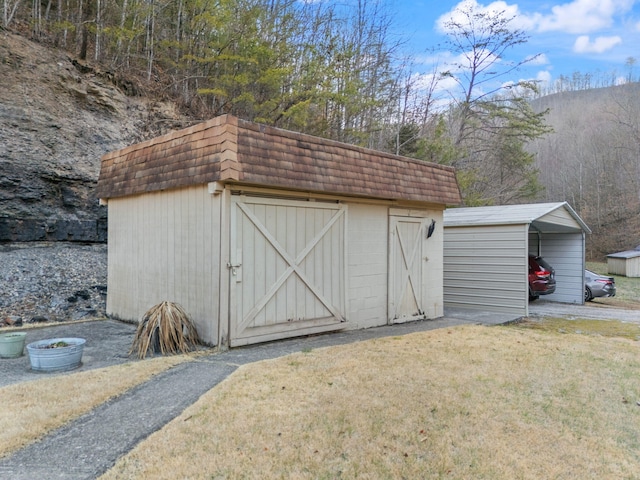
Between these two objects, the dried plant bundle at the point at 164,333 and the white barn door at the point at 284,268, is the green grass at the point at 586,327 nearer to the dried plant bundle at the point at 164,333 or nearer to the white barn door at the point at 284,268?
the white barn door at the point at 284,268

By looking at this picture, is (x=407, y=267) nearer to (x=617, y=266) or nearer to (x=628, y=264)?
(x=628, y=264)

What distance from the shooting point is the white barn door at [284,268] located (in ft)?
17.4

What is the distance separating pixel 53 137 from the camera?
997 cm

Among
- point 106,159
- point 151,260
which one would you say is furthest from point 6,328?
point 106,159

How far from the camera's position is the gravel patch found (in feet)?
23.7

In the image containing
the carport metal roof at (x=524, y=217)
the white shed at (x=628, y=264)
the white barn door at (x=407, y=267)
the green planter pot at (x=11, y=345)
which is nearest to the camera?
the green planter pot at (x=11, y=345)

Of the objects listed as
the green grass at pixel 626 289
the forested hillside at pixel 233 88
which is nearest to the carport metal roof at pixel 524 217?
the green grass at pixel 626 289

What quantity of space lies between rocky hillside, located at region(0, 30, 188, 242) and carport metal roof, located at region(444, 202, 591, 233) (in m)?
8.39

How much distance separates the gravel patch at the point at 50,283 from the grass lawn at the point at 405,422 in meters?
4.65

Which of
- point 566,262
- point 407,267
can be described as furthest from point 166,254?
point 566,262

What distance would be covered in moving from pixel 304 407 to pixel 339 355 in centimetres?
159

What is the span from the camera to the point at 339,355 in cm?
496

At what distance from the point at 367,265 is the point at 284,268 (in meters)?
1.75

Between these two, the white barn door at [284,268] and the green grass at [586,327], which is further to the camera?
the green grass at [586,327]
